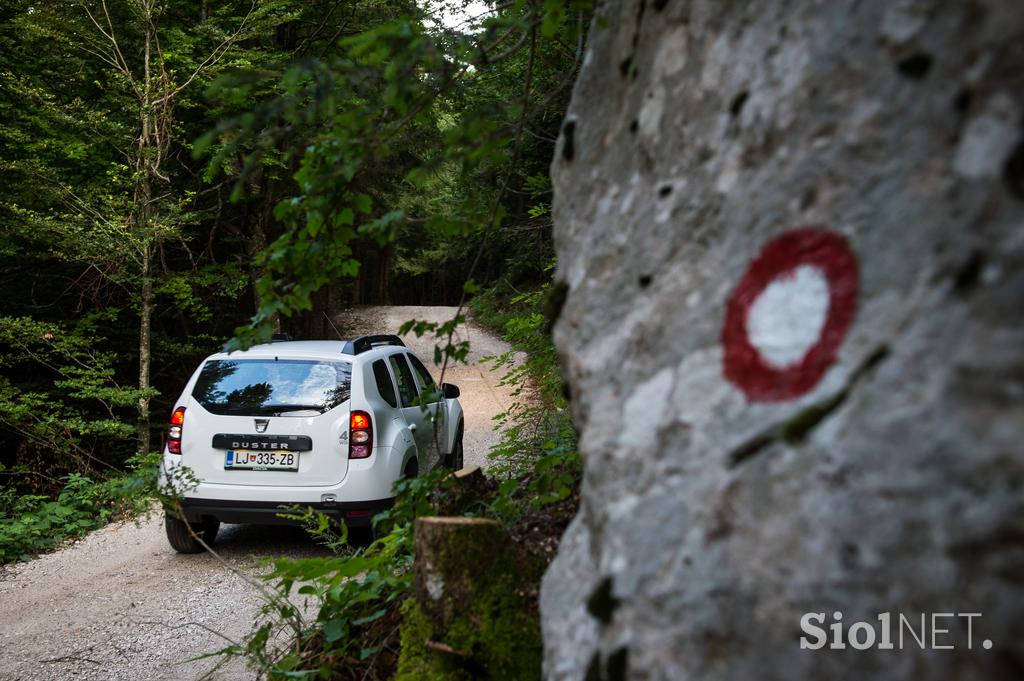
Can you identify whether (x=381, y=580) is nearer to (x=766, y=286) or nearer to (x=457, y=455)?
(x=766, y=286)

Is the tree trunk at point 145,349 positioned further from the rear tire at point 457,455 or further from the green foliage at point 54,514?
the rear tire at point 457,455

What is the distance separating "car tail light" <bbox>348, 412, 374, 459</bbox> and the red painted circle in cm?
457

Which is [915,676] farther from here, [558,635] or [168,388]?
[168,388]

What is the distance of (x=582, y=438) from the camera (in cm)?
185

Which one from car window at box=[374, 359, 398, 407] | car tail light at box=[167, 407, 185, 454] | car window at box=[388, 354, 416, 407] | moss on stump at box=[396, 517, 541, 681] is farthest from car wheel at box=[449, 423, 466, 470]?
moss on stump at box=[396, 517, 541, 681]

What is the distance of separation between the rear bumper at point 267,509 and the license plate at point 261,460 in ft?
0.93

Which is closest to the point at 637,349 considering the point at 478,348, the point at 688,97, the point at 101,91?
the point at 688,97

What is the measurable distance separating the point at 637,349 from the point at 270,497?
15.0 feet

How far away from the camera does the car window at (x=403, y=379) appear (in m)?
6.68

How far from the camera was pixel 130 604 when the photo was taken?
5.11 meters

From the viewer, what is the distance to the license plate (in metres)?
5.57

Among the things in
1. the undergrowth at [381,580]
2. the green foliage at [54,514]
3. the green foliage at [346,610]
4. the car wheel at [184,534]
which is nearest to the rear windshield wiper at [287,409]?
the car wheel at [184,534]

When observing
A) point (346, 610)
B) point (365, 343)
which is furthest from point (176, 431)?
point (346, 610)

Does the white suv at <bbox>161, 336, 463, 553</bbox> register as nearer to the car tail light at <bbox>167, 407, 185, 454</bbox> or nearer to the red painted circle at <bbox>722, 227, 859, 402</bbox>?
the car tail light at <bbox>167, 407, 185, 454</bbox>
